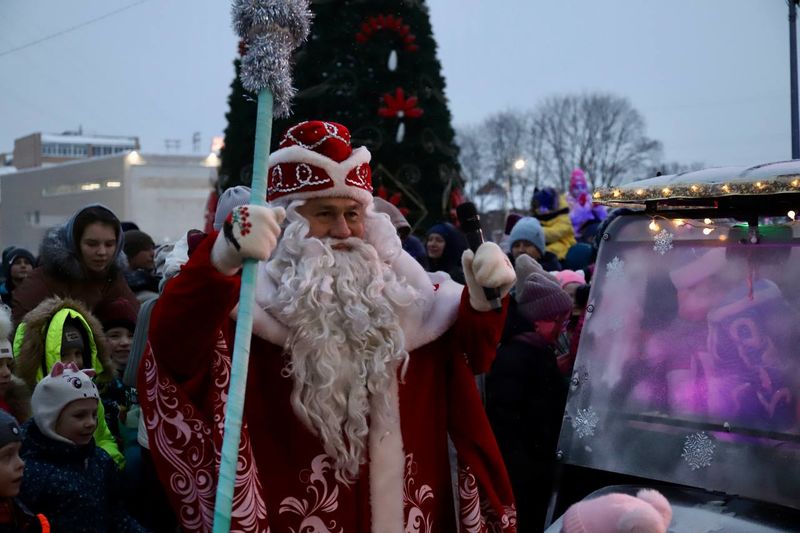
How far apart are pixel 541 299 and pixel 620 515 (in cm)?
239

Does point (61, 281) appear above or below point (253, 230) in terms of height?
below

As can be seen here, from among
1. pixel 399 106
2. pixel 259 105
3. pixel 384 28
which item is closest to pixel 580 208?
pixel 399 106

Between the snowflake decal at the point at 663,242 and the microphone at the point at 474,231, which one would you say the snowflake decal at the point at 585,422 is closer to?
the snowflake decal at the point at 663,242

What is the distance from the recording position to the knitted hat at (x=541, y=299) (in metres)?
4.81

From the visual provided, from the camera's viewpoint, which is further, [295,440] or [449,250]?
[449,250]

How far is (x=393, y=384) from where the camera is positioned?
2809 mm

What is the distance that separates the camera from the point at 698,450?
3389mm

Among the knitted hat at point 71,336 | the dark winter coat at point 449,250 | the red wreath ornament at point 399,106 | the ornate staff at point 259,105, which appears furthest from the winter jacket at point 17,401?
the red wreath ornament at point 399,106

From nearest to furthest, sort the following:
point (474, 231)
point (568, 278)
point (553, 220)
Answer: point (474, 231), point (568, 278), point (553, 220)

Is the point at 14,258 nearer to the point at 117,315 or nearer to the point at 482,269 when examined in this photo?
the point at 117,315

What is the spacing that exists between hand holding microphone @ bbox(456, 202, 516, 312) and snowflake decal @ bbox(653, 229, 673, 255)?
4.72 feet

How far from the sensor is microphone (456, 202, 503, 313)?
2.65 metres

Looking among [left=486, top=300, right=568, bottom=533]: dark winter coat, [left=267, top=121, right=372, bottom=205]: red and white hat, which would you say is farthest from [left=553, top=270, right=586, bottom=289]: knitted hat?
[left=267, top=121, right=372, bottom=205]: red and white hat

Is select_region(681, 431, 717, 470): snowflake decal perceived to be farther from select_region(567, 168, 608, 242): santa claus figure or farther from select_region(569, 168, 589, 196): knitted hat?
select_region(569, 168, 589, 196): knitted hat
